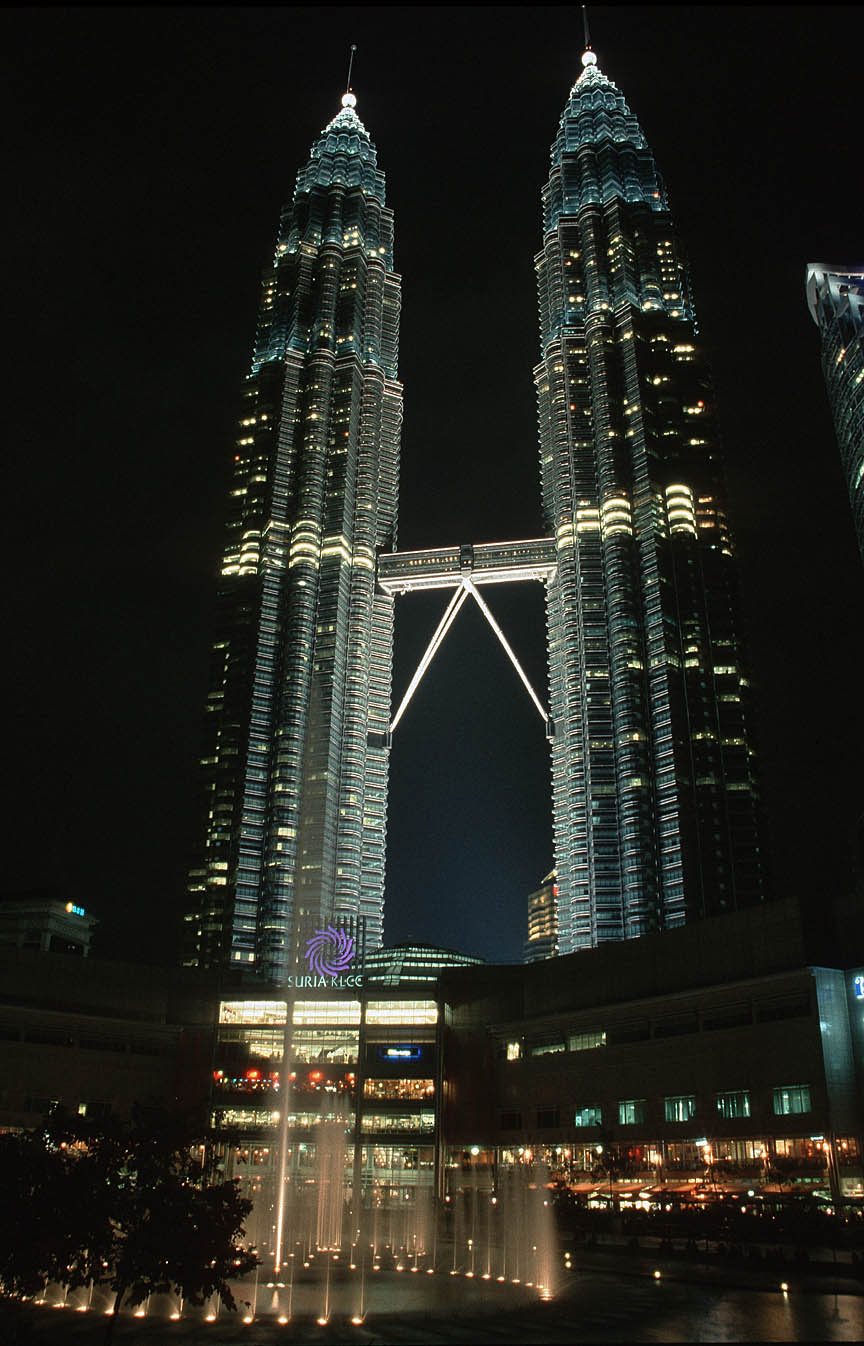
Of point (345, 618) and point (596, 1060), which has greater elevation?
point (345, 618)

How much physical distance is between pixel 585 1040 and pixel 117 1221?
78.1 metres

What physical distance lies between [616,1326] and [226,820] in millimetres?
142256

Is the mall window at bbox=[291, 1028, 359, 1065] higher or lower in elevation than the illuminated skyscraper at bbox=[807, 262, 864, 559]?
lower

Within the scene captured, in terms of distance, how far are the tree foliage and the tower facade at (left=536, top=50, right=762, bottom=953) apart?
123210mm

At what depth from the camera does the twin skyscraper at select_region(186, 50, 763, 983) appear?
499ft

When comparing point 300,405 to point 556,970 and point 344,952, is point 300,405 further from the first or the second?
point 556,970

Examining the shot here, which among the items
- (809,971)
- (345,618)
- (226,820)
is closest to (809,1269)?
(809,971)

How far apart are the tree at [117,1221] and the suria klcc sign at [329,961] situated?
91.1 meters

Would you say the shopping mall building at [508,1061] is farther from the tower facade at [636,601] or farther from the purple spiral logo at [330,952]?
the tower facade at [636,601]

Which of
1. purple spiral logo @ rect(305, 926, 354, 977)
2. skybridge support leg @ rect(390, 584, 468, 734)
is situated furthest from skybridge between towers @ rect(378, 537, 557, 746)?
purple spiral logo @ rect(305, 926, 354, 977)

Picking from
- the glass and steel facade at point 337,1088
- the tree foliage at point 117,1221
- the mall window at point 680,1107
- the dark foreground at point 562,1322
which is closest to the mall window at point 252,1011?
the glass and steel facade at point 337,1088

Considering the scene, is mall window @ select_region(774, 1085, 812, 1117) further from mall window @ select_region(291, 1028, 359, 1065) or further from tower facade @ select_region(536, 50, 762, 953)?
tower facade @ select_region(536, 50, 762, 953)

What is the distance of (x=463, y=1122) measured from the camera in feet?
359

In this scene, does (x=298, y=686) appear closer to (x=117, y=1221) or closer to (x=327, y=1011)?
(x=327, y=1011)
